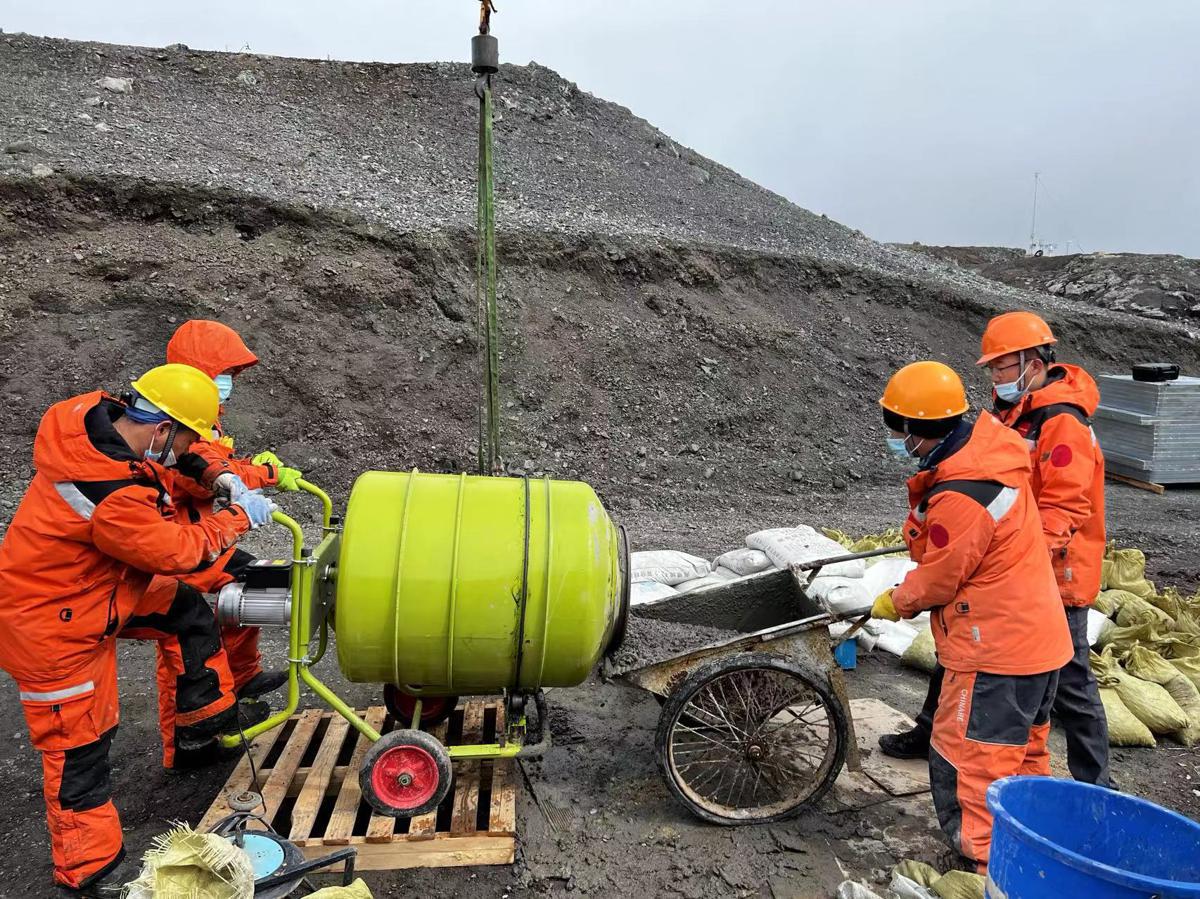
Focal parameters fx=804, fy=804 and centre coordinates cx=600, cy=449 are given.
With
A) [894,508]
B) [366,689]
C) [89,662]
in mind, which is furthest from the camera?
[894,508]

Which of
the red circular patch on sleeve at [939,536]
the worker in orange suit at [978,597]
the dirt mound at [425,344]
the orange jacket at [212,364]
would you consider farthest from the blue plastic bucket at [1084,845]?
the dirt mound at [425,344]

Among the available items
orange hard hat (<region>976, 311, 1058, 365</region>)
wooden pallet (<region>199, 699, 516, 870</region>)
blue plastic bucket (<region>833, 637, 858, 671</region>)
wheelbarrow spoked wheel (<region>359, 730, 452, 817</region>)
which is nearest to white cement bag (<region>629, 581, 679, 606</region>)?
blue plastic bucket (<region>833, 637, 858, 671</region>)

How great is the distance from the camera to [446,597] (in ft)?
9.64

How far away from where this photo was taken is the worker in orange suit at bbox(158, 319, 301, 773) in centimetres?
354

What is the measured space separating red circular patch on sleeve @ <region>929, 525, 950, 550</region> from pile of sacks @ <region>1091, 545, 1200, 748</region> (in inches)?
81.4

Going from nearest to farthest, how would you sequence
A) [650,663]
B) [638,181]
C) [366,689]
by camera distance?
1. [650,663]
2. [366,689]
3. [638,181]

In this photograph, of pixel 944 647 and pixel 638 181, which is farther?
pixel 638 181

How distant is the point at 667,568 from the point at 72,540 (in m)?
3.43

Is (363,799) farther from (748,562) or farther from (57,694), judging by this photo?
(748,562)

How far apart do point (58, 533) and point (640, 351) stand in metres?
8.36

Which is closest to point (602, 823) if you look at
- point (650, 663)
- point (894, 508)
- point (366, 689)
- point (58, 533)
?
point (650, 663)

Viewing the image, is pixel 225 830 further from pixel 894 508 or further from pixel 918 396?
pixel 894 508

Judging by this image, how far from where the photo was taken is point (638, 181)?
554 inches

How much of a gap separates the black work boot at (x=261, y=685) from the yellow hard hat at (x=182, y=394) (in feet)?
5.60
